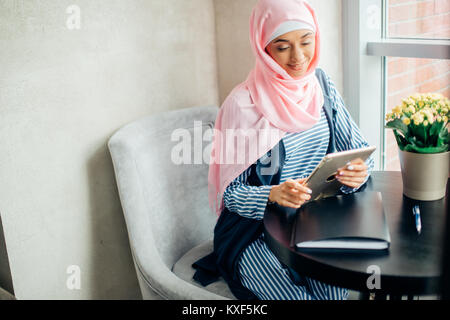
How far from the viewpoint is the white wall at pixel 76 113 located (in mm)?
1521

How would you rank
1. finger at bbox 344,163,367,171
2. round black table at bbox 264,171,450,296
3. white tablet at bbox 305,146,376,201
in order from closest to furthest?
round black table at bbox 264,171,450,296 → white tablet at bbox 305,146,376,201 → finger at bbox 344,163,367,171

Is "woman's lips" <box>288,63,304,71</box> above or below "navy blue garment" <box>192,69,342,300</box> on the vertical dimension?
above

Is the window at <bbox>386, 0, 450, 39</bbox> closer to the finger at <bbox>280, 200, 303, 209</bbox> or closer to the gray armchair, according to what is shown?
the gray armchair

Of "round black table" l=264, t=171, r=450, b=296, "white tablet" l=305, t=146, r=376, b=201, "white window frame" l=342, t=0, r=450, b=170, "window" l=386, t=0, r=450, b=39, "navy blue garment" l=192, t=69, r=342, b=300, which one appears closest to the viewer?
"round black table" l=264, t=171, r=450, b=296

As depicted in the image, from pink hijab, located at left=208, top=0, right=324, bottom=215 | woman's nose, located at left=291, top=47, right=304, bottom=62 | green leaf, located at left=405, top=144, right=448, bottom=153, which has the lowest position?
green leaf, located at left=405, top=144, right=448, bottom=153

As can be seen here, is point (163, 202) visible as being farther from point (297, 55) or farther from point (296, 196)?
point (297, 55)

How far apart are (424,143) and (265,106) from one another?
0.50m

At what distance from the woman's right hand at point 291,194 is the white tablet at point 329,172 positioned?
2 centimetres

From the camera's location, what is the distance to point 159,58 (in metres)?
1.88

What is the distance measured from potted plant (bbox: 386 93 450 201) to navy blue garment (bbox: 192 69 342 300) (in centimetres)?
29

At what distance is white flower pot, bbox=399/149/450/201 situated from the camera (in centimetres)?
130

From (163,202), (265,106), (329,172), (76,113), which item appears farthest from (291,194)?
(76,113)

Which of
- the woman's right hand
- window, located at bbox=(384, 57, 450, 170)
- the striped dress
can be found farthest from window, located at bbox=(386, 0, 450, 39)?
the woman's right hand
